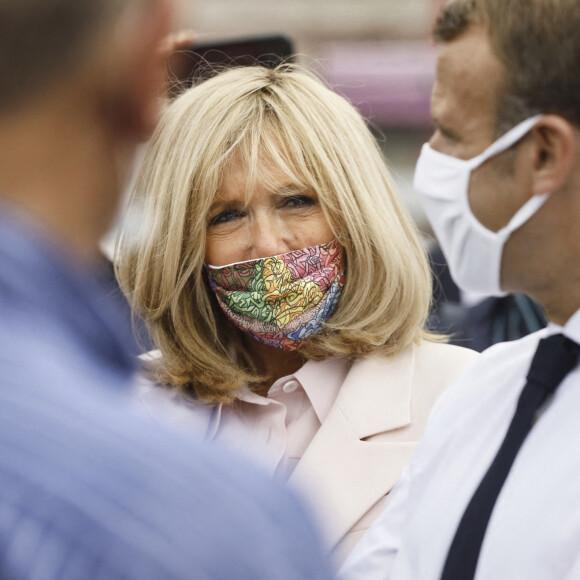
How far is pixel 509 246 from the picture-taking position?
1502mm

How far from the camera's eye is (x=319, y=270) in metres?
2.38

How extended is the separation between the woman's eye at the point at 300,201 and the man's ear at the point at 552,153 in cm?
106

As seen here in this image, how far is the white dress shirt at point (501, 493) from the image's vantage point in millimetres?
1364

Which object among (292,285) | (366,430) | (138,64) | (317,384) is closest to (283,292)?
(292,285)

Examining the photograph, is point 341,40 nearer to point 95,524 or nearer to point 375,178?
point 375,178

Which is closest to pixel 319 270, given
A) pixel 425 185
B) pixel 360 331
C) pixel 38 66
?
pixel 360 331

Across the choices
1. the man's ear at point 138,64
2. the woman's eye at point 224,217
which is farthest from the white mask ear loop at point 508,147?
the woman's eye at point 224,217

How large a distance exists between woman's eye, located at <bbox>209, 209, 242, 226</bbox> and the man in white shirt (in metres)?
0.83

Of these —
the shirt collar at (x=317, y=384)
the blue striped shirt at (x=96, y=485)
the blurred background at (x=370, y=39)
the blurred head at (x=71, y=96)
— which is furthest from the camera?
the blurred background at (x=370, y=39)

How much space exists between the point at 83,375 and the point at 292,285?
1.66 meters

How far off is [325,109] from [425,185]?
91cm

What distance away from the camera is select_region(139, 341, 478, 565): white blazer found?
2.25 meters

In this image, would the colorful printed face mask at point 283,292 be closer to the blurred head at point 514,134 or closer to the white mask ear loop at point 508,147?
the blurred head at point 514,134

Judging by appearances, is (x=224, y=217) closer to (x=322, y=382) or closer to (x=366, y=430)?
(x=322, y=382)
